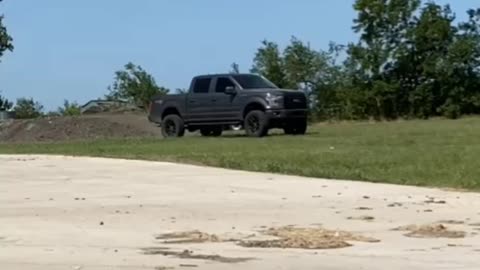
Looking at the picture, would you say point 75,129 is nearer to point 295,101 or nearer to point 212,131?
point 212,131

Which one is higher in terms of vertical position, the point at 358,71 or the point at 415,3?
the point at 415,3

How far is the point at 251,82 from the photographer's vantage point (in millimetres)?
31703

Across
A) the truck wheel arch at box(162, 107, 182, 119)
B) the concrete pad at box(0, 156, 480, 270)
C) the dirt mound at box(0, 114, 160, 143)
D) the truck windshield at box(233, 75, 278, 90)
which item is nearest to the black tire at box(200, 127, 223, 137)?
the truck wheel arch at box(162, 107, 182, 119)

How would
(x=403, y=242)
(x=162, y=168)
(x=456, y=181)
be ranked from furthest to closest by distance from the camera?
1. (x=162, y=168)
2. (x=456, y=181)
3. (x=403, y=242)

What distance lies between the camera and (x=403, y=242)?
10633mm

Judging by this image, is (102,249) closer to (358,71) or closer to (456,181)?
(456,181)

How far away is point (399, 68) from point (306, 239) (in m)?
43.7

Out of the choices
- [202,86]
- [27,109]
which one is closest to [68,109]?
[27,109]

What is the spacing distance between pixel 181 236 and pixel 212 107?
20762 mm

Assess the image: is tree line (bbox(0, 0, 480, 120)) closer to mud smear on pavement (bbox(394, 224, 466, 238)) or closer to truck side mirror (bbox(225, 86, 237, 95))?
truck side mirror (bbox(225, 86, 237, 95))

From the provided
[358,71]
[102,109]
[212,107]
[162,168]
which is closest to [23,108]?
[102,109]

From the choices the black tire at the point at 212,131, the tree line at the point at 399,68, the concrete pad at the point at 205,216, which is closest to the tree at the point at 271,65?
the tree line at the point at 399,68

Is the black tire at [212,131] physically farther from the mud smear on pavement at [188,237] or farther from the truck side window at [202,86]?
the mud smear on pavement at [188,237]

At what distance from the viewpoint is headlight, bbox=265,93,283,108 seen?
3017 cm
